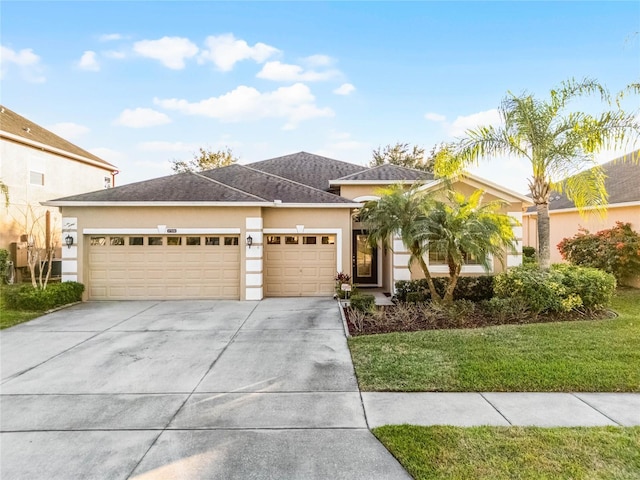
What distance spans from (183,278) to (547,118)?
12.1 meters

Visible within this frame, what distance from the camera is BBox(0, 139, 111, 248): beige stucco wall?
50.3 ft

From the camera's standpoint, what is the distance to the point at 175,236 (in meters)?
12.4

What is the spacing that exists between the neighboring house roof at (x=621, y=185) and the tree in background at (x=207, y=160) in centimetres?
2636

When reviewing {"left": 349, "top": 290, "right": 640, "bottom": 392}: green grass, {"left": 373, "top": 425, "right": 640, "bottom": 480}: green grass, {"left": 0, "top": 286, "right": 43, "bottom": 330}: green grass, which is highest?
{"left": 0, "top": 286, "right": 43, "bottom": 330}: green grass

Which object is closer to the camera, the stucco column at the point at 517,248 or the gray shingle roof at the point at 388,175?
the stucco column at the point at 517,248

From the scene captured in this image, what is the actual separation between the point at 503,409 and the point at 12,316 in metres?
12.0

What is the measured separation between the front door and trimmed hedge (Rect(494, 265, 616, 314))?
20.9ft

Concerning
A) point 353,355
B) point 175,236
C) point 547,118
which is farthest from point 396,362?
point 175,236

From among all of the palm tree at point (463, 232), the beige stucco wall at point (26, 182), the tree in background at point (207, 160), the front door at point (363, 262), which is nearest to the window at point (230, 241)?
the front door at point (363, 262)

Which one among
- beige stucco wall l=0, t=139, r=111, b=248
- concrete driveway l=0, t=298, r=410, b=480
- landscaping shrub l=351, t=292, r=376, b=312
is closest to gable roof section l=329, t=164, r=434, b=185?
landscaping shrub l=351, t=292, r=376, b=312

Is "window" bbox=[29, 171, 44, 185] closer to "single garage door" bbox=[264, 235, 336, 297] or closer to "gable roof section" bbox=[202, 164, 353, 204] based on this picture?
"gable roof section" bbox=[202, 164, 353, 204]

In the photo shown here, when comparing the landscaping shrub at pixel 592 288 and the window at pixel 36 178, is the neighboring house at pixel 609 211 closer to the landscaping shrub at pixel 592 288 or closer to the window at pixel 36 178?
the landscaping shrub at pixel 592 288

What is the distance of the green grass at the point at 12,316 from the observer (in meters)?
9.23

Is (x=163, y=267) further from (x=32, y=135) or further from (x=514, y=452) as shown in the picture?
(x=514, y=452)
